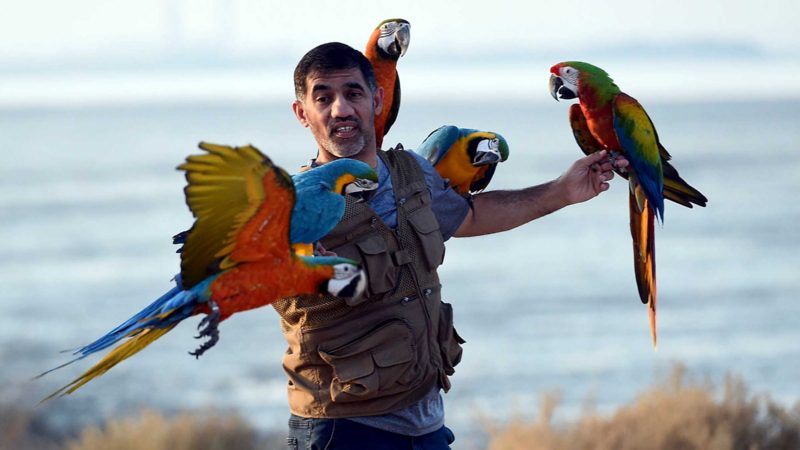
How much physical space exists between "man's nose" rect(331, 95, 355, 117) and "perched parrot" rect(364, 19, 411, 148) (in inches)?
33.1

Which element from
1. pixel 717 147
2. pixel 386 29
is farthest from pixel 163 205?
pixel 717 147

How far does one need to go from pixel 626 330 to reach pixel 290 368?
337 inches

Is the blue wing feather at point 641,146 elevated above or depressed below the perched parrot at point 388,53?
below

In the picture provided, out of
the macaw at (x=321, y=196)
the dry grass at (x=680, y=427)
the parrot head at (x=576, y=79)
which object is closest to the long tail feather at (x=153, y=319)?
the macaw at (x=321, y=196)

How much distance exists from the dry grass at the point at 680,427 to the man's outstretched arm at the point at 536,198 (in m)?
2.45

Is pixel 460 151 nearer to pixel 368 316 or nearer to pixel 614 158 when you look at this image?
pixel 614 158

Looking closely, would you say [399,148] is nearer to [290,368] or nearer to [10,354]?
[290,368]

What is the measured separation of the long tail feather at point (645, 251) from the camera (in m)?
4.14

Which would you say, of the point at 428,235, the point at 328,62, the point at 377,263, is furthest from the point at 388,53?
the point at 377,263

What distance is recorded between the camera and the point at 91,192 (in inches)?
1032

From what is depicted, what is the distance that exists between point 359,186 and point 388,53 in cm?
133

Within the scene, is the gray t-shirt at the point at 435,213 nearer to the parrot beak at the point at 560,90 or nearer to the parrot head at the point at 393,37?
the parrot beak at the point at 560,90

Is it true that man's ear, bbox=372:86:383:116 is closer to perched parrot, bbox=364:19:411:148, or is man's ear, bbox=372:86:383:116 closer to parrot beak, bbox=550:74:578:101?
perched parrot, bbox=364:19:411:148

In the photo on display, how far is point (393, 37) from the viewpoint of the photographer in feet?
15.7
